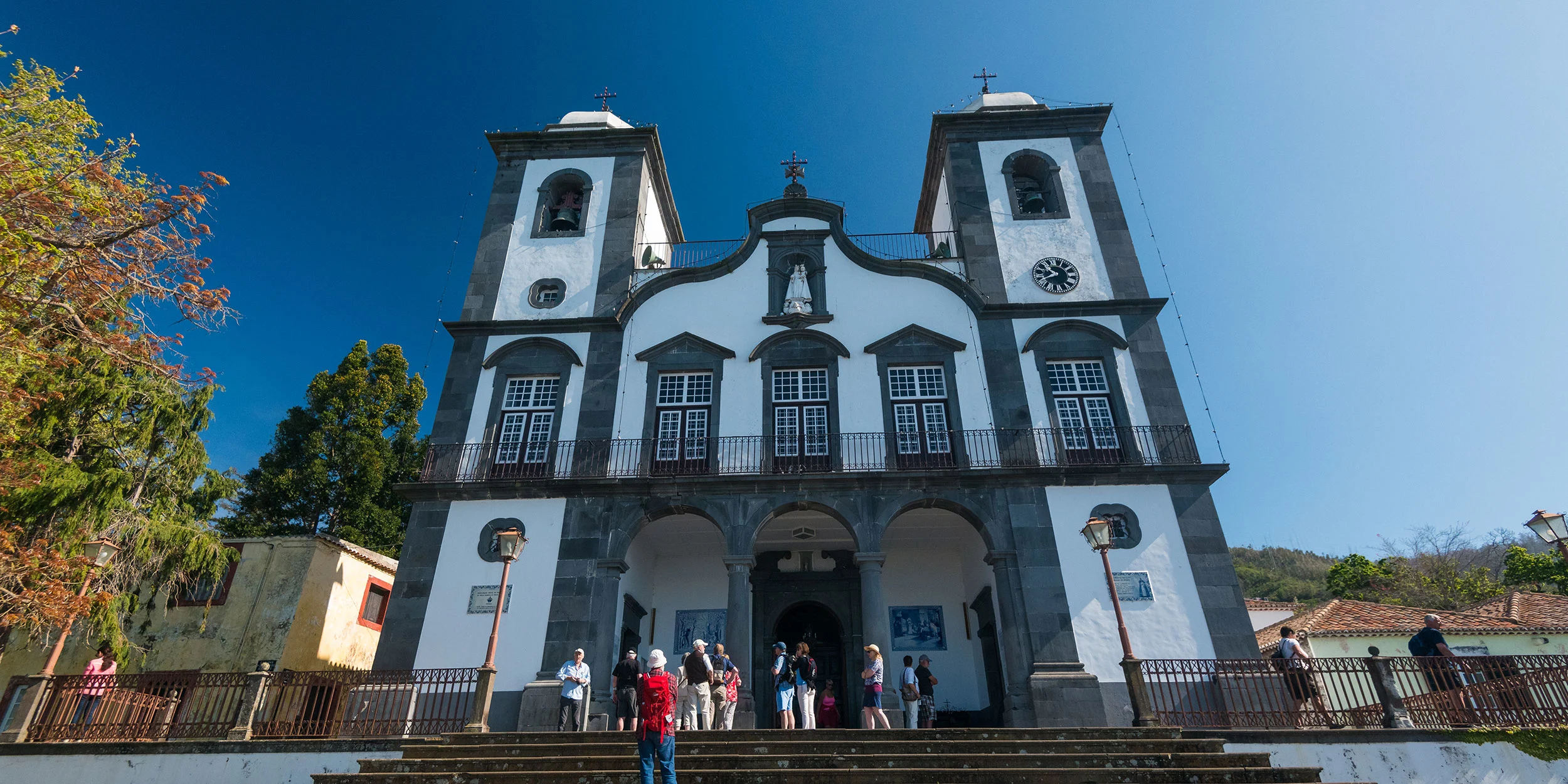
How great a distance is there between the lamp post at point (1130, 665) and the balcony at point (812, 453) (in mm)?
2647

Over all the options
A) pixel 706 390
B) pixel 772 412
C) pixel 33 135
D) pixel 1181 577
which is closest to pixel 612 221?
pixel 706 390

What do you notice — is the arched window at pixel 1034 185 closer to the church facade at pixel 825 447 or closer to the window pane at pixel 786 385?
the church facade at pixel 825 447

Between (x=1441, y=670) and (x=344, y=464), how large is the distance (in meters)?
24.3

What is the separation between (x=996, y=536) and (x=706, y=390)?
6.18 metres

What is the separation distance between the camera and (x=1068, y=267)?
17094mm

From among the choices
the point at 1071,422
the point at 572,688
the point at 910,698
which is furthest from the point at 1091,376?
the point at 572,688

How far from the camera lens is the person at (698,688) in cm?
1087

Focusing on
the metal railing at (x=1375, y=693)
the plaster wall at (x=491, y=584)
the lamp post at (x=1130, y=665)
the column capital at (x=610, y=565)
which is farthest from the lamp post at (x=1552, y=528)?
the plaster wall at (x=491, y=584)

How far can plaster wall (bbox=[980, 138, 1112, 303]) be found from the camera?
16844mm

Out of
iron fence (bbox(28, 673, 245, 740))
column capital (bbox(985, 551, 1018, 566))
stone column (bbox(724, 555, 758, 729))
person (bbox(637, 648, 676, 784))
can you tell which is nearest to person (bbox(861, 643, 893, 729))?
stone column (bbox(724, 555, 758, 729))

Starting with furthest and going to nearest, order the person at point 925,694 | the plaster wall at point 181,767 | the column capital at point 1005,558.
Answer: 1. the column capital at point 1005,558
2. the person at point 925,694
3. the plaster wall at point 181,767

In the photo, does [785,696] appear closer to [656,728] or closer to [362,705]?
[656,728]

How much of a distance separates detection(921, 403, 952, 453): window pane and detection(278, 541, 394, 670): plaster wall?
11957 millimetres

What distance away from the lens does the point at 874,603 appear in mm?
13305
